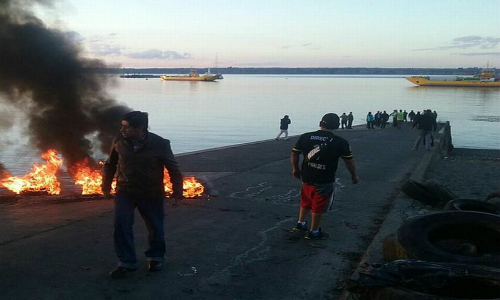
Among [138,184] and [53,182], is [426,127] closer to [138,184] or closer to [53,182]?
[53,182]

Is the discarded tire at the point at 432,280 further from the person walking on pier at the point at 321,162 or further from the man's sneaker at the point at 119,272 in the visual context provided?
the man's sneaker at the point at 119,272

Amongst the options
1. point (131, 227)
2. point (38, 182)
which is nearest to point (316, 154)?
point (131, 227)

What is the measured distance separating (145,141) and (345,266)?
240 cm

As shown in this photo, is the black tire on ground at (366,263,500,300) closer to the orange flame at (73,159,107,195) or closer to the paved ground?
the paved ground

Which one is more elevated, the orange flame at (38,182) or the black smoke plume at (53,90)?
the black smoke plume at (53,90)

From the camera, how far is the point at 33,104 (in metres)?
9.41

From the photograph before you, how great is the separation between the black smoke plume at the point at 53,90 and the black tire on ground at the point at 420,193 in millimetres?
5628

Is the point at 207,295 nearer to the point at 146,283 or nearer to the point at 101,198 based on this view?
the point at 146,283

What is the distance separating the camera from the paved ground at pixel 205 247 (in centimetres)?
450

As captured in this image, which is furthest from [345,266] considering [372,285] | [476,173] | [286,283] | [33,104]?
[476,173]

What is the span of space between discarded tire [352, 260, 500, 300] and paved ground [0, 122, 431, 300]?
55 centimetres

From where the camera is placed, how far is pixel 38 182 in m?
8.78

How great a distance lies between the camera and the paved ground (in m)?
4.50

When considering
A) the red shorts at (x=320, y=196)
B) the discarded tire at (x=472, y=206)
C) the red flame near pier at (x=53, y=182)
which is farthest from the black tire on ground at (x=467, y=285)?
the red flame near pier at (x=53, y=182)
